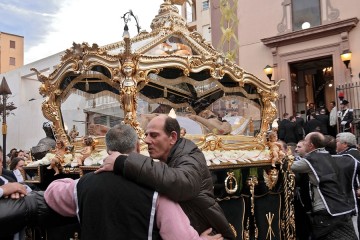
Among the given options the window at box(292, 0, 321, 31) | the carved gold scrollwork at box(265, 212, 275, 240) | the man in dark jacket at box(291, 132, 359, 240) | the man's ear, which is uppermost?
the window at box(292, 0, 321, 31)

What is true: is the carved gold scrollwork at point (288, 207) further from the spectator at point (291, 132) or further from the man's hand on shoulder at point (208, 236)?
the spectator at point (291, 132)

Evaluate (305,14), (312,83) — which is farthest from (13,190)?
(312,83)

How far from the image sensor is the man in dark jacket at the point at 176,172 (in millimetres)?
2072

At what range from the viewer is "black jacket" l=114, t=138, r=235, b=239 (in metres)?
2.07

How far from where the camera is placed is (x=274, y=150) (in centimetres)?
506

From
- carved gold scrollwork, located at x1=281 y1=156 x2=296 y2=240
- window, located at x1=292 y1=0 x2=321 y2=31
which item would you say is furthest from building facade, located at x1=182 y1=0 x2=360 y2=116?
carved gold scrollwork, located at x1=281 y1=156 x2=296 y2=240

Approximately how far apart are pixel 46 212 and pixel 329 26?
1338 cm

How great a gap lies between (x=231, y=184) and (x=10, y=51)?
4640 cm

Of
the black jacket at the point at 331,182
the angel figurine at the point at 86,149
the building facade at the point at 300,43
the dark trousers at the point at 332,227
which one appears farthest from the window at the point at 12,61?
the dark trousers at the point at 332,227

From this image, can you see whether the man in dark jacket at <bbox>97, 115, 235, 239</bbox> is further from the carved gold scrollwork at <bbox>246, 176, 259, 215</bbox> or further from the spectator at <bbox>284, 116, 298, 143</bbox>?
the spectator at <bbox>284, 116, 298, 143</bbox>

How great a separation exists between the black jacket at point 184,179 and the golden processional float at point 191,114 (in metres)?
1.62

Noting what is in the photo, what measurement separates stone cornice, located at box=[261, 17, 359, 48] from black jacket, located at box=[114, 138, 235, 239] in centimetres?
1272

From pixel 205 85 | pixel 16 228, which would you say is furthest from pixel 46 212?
pixel 205 85

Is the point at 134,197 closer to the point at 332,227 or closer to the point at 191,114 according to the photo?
the point at 332,227
